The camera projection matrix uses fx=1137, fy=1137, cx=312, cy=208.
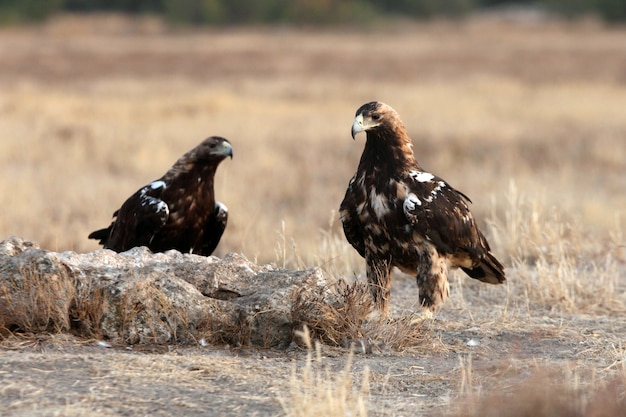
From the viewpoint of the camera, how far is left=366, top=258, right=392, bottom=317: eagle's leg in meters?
6.96

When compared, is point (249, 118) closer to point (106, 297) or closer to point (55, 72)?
point (55, 72)

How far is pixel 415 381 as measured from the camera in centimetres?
559

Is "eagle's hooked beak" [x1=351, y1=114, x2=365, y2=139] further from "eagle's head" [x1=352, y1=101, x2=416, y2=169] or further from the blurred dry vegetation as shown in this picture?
the blurred dry vegetation

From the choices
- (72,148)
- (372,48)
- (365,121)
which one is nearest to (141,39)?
(372,48)

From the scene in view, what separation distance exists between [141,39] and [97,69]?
16.1 m

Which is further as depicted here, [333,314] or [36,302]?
[333,314]

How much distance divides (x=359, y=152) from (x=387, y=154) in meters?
11.3

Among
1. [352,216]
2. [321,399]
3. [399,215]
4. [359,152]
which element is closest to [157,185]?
[352,216]

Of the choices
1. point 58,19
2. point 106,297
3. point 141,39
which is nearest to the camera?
point 106,297

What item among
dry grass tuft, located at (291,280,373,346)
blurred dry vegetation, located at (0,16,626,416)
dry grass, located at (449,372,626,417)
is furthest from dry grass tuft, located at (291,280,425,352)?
dry grass, located at (449,372,626,417)

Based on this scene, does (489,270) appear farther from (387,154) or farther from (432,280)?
(387,154)

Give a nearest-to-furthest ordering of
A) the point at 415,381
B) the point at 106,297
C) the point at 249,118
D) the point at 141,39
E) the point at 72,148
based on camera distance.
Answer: the point at 415,381
the point at 106,297
the point at 72,148
the point at 249,118
the point at 141,39

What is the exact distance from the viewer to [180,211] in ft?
26.0

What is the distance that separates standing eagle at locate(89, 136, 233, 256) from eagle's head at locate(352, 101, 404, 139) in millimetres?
1514
